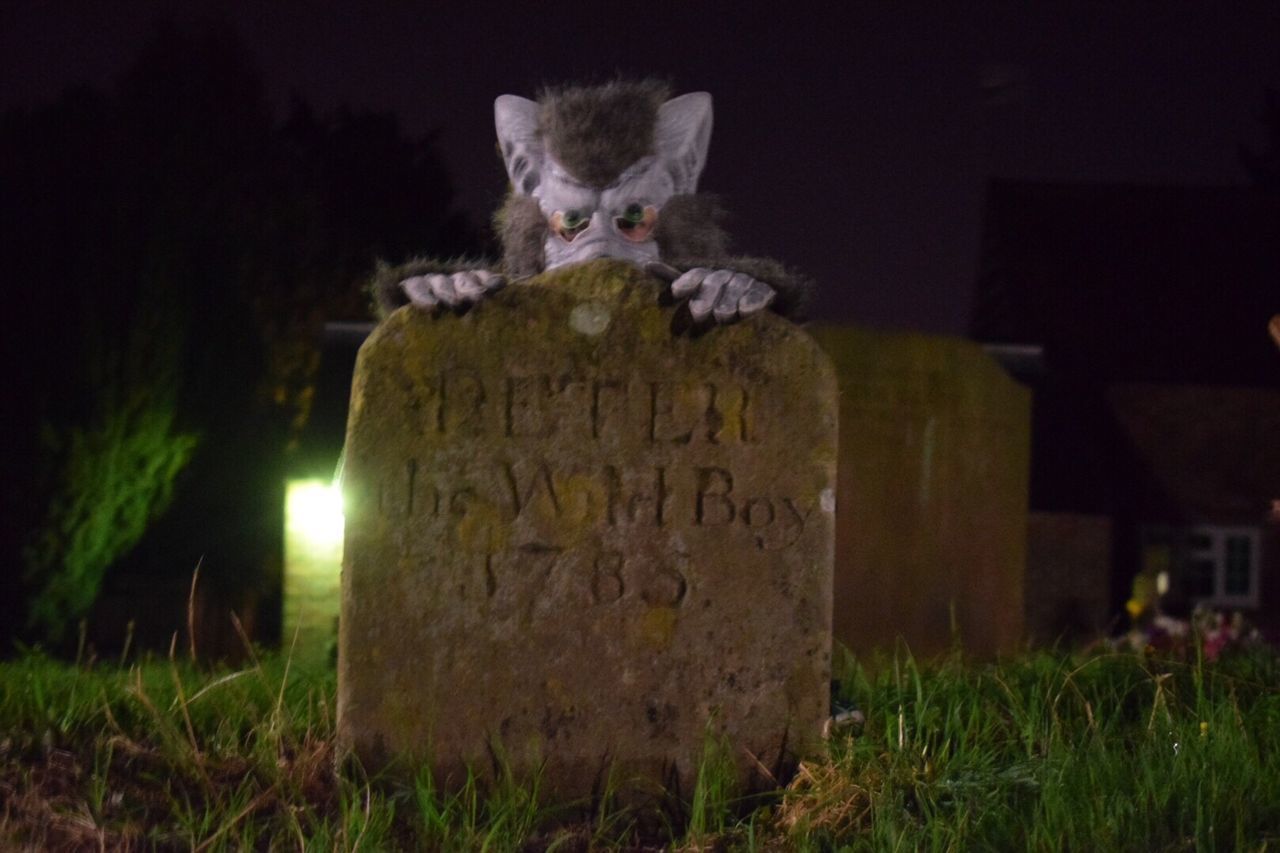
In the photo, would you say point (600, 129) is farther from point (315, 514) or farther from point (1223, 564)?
point (1223, 564)

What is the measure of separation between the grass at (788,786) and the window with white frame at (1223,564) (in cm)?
1356

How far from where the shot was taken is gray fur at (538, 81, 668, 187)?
4246 mm

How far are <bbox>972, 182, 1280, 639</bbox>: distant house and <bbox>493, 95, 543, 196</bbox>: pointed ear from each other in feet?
40.9

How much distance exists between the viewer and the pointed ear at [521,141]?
4.42 metres

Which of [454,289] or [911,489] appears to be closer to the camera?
[454,289]

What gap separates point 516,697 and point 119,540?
6.45 metres

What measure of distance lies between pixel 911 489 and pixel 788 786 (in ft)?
13.0

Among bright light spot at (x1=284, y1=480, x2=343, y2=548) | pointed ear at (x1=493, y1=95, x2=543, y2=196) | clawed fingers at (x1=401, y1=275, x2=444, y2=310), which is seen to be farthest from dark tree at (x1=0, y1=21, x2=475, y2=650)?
clawed fingers at (x1=401, y1=275, x2=444, y2=310)

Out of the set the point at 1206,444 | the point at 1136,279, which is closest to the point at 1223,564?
the point at 1206,444

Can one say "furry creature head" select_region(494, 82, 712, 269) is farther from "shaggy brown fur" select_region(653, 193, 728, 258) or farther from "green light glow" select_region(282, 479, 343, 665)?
"green light glow" select_region(282, 479, 343, 665)

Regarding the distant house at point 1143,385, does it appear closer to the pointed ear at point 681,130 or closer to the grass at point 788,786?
the grass at point 788,786

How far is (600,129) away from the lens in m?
4.25

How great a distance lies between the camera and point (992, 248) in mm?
19969

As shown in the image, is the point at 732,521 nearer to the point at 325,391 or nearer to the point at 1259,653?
the point at 1259,653
